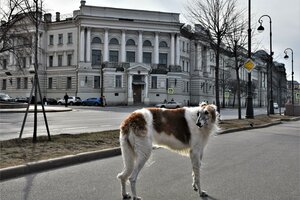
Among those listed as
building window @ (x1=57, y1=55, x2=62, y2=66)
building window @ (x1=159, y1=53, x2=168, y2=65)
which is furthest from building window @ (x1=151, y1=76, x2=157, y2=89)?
building window @ (x1=57, y1=55, x2=62, y2=66)

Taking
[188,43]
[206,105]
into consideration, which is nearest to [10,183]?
[206,105]

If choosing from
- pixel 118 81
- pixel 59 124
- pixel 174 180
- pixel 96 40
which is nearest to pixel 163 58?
pixel 118 81

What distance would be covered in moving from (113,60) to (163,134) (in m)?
80.0

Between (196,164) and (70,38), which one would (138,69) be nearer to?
(70,38)

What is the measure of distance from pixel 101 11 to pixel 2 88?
31.7 meters

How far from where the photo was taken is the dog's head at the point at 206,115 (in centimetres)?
619

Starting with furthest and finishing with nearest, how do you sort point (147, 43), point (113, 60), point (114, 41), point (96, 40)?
point (147, 43) → point (114, 41) → point (113, 60) → point (96, 40)

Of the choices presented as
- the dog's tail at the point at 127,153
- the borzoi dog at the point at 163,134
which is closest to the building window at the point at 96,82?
the borzoi dog at the point at 163,134

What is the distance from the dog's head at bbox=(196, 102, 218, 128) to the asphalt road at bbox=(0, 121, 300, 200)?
109cm

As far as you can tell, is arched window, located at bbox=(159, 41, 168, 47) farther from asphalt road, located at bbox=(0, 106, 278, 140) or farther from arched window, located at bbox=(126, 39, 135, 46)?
asphalt road, located at bbox=(0, 106, 278, 140)

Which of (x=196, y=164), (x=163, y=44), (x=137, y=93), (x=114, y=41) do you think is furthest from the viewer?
(x=163, y=44)

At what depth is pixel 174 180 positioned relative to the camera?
7574mm

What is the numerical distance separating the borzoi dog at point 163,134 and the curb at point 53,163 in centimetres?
283

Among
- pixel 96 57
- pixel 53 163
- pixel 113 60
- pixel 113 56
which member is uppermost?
pixel 113 56
